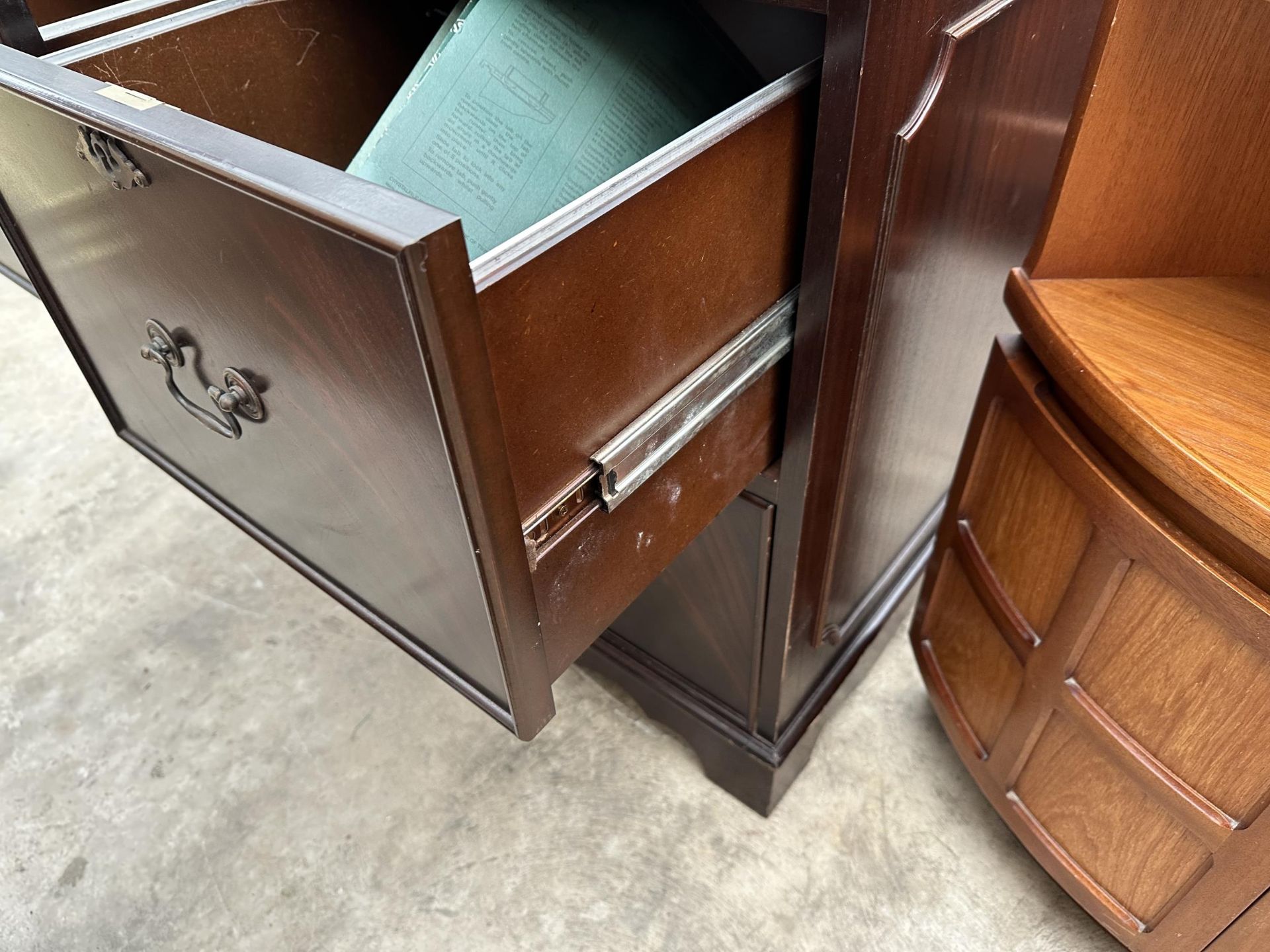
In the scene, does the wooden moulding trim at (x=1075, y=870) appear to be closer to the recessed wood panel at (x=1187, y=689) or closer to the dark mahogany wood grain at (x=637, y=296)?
the recessed wood panel at (x=1187, y=689)

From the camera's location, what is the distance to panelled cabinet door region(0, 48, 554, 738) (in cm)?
32

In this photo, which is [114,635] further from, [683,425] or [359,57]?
[683,425]

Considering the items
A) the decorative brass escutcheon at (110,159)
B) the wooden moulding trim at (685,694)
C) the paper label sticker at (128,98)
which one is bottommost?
the wooden moulding trim at (685,694)

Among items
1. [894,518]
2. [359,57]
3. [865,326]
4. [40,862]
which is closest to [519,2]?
[359,57]

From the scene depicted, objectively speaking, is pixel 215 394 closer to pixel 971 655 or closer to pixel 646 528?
pixel 646 528

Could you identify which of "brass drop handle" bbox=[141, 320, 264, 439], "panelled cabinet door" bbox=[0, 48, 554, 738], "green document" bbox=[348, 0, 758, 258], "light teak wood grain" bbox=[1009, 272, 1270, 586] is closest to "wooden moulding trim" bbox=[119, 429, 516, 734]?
"panelled cabinet door" bbox=[0, 48, 554, 738]

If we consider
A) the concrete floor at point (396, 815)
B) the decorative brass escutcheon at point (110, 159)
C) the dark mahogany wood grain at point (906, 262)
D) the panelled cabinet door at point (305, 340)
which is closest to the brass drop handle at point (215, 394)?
the panelled cabinet door at point (305, 340)

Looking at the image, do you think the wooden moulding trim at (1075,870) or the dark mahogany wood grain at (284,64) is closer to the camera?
the dark mahogany wood grain at (284,64)

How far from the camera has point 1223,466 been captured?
490mm

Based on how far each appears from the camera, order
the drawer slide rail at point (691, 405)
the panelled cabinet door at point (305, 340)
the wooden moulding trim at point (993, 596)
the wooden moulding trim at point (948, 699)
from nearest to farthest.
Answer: the panelled cabinet door at point (305, 340)
the drawer slide rail at point (691, 405)
the wooden moulding trim at point (993, 596)
the wooden moulding trim at point (948, 699)

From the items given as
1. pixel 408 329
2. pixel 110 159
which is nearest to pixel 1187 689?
pixel 408 329

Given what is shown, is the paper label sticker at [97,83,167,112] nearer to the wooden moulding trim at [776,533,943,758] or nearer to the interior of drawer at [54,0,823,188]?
the interior of drawer at [54,0,823,188]

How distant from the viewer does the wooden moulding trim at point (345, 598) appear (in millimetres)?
517

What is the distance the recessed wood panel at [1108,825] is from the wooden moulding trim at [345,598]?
1.59 ft
